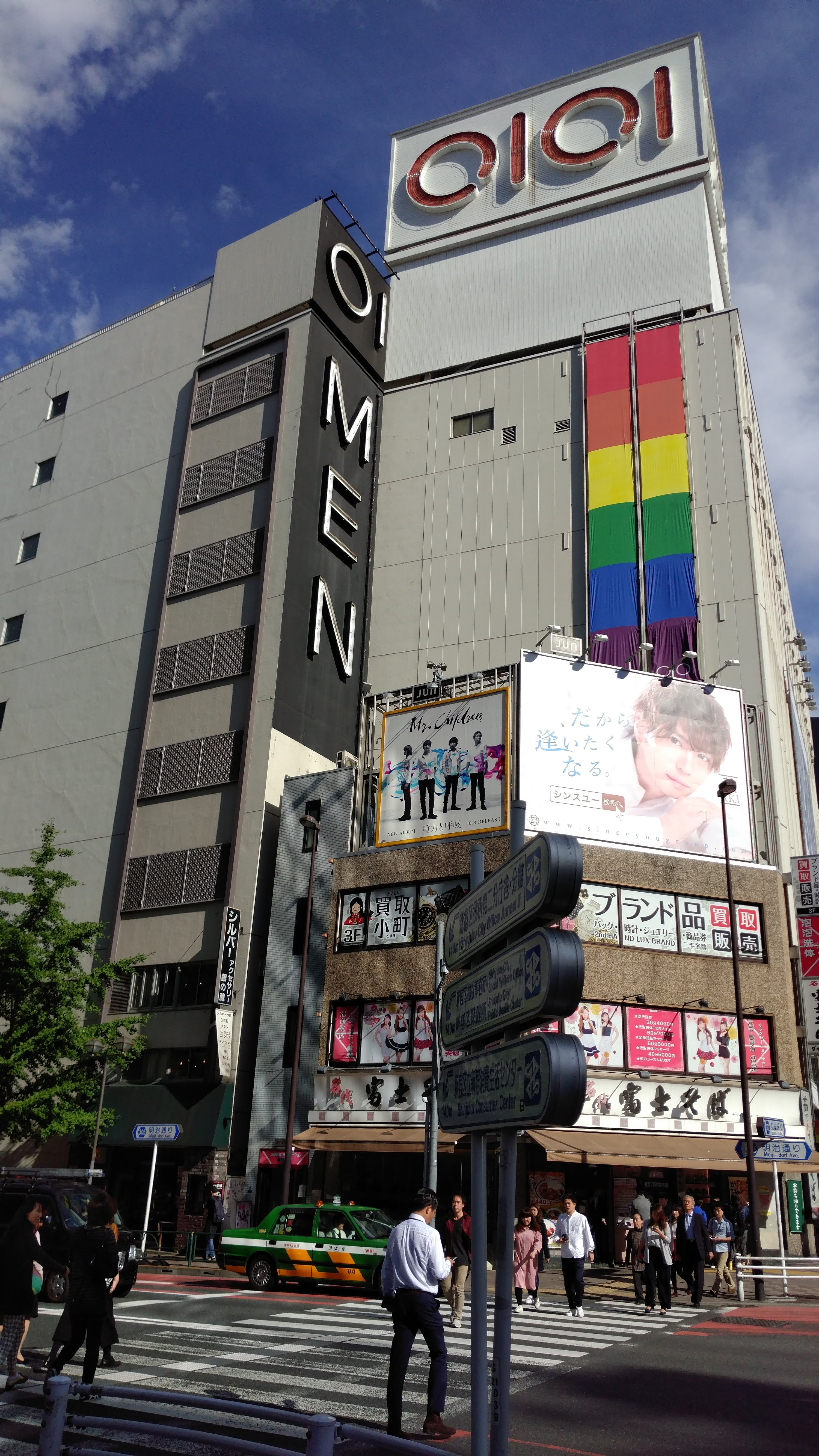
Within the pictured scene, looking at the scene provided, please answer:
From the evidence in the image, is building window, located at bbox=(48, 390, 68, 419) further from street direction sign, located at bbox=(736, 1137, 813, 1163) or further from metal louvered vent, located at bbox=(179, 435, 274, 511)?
street direction sign, located at bbox=(736, 1137, 813, 1163)

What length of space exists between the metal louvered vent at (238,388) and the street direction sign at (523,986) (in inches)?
1542

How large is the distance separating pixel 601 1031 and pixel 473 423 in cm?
2731

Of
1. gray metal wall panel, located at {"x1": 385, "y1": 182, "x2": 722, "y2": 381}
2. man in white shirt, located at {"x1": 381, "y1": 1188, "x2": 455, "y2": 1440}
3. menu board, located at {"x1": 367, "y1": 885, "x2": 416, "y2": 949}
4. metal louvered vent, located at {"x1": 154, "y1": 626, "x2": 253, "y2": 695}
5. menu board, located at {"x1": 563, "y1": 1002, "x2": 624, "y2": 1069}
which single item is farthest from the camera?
gray metal wall panel, located at {"x1": 385, "y1": 182, "x2": 722, "y2": 381}

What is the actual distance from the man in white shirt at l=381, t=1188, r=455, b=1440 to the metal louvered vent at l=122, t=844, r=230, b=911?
27.2 m

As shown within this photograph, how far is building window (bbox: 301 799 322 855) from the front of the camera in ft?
111

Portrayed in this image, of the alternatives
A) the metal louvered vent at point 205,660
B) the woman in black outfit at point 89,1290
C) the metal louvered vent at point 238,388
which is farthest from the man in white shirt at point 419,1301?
the metal louvered vent at point 238,388

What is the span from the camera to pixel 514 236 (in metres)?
49.4

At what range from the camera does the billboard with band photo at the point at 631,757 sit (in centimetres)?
3081

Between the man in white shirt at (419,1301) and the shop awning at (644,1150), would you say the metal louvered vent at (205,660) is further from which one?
the man in white shirt at (419,1301)

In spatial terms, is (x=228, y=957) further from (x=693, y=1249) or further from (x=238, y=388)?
(x=238, y=388)

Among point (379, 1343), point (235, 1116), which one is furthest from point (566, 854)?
point (235, 1116)

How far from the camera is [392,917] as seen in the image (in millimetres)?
31391

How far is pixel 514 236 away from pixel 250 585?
23075mm

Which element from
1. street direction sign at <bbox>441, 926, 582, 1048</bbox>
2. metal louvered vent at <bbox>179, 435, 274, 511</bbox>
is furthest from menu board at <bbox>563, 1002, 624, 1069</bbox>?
street direction sign at <bbox>441, 926, 582, 1048</bbox>
